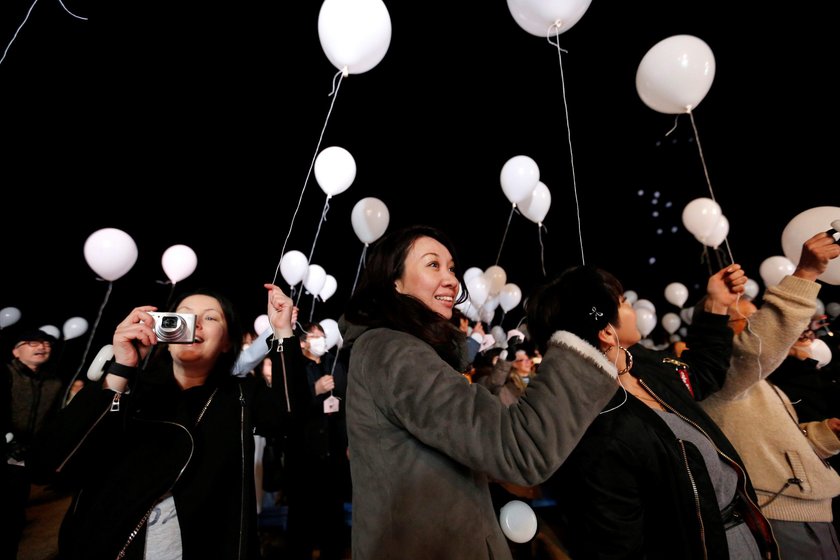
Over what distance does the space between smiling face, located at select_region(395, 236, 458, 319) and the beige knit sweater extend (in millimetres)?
1639

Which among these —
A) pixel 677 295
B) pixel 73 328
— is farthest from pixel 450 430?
pixel 73 328

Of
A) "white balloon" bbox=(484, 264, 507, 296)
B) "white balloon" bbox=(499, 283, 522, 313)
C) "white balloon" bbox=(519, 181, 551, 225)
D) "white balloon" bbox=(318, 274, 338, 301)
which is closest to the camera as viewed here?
"white balloon" bbox=(519, 181, 551, 225)

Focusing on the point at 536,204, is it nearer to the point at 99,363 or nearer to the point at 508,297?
the point at 508,297

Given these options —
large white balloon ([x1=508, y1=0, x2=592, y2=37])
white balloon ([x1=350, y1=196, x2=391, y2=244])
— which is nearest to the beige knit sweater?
large white balloon ([x1=508, y1=0, x2=592, y2=37])

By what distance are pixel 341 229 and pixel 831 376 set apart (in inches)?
472

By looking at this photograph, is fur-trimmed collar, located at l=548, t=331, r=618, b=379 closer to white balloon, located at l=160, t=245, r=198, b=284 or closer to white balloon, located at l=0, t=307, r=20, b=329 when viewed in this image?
white balloon, located at l=160, t=245, r=198, b=284

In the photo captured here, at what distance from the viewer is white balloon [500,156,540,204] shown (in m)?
3.91

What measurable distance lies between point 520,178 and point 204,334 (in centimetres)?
336

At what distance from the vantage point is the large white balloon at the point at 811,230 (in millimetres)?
1903

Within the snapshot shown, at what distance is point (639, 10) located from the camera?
14.3 feet

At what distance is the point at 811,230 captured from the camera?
6.46 ft

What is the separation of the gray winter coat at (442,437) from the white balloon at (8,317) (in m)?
10.3

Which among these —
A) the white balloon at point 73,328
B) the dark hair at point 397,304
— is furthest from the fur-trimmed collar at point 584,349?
the white balloon at point 73,328

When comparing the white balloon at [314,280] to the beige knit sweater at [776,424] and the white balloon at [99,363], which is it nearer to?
the white balloon at [99,363]
